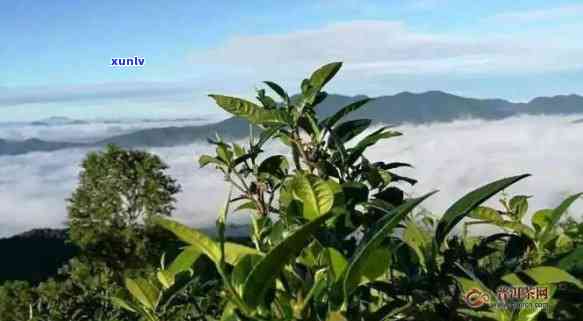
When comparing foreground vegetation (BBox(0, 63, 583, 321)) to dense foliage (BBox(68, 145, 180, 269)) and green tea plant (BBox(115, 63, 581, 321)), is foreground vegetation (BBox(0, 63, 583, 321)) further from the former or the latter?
dense foliage (BBox(68, 145, 180, 269))

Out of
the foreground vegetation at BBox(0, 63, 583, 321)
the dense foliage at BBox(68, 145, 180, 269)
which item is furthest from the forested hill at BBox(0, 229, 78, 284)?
the foreground vegetation at BBox(0, 63, 583, 321)

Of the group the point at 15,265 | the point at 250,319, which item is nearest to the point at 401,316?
the point at 250,319

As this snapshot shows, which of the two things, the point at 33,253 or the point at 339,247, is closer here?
the point at 339,247

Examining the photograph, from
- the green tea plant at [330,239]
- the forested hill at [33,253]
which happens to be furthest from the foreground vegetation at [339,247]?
the forested hill at [33,253]

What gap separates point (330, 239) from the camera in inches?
42.9

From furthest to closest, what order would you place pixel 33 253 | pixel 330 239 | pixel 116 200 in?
pixel 33 253 → pixel 116 200 → pixel 330 239

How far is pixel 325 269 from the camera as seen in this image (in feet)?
3.21

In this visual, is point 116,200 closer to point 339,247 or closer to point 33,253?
point 339,247

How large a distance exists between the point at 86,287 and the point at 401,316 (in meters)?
2.26

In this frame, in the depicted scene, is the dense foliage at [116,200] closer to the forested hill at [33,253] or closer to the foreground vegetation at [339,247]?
the forested hill at [33,253]

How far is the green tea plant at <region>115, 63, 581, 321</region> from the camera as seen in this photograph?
90 centimetres

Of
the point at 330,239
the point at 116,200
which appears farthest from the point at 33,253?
the point at 330,239

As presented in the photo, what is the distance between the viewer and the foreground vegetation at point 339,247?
35.9 inches

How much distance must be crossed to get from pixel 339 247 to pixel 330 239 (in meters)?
0.02
